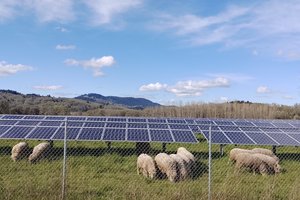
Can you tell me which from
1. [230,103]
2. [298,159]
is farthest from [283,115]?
[298,159]

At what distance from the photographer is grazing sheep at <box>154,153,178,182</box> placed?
14883 millimetres

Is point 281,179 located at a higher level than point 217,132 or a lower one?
lower

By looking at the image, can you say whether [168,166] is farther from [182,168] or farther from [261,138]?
[261,138]

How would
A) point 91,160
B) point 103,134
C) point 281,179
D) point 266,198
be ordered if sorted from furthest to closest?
point 103,134 → point 91,160 → point 281,179 → point 266,198

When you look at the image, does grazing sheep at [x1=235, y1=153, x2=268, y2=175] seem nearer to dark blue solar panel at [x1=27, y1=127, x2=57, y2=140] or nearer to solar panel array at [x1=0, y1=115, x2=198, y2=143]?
solar panel array at [x1=0, y1=115, x2=198, y2=143]

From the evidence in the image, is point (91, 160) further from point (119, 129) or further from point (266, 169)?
point (266, 169)

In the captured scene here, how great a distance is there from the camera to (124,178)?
15.2 meters

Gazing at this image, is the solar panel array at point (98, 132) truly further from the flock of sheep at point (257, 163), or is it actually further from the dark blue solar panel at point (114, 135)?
the flock of sheep at point (257, 163)

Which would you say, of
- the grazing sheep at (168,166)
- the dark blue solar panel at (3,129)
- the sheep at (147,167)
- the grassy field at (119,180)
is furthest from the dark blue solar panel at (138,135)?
the dark blue solar panel at (3,129)

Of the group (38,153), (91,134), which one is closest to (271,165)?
(91,134)

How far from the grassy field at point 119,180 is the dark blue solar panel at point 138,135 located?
2.62 ft

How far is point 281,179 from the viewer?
1602cm

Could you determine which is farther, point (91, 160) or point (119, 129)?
point (119, 129)

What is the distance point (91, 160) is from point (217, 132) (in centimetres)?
613
